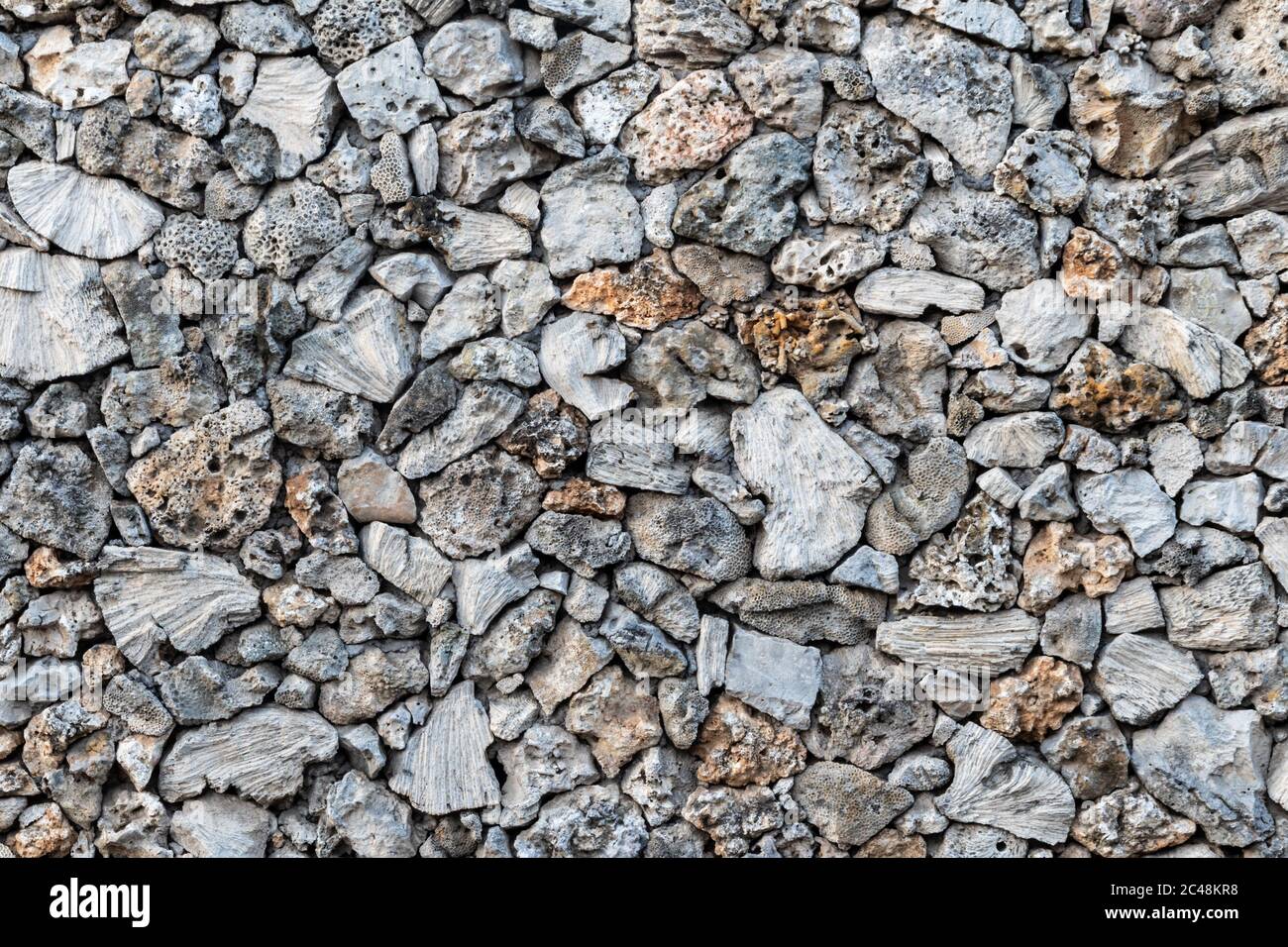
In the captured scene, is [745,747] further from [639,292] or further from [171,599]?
[171,599]

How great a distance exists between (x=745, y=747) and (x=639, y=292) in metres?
1.62

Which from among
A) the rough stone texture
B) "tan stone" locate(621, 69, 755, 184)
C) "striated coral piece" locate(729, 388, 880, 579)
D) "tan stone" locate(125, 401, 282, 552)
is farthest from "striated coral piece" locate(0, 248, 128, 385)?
"striated coral piece" locate(729, 388, 880, 579)

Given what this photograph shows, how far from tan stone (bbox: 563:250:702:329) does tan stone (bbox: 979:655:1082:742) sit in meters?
1.74

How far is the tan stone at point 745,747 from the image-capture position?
401 cm

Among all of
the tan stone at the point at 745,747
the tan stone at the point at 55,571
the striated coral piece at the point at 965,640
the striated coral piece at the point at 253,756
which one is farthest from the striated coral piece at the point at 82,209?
the striated coral piece at the point at 965,640

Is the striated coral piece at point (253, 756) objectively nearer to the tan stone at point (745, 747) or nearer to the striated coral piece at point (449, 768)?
the striated coral piece at point (449, 768)

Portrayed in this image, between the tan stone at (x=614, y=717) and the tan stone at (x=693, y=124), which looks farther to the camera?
the tan stone at (x=614, y=717)

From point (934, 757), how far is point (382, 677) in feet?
6.40

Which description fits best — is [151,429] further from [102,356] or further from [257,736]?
[257,736]

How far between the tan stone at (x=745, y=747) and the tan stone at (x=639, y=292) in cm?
137

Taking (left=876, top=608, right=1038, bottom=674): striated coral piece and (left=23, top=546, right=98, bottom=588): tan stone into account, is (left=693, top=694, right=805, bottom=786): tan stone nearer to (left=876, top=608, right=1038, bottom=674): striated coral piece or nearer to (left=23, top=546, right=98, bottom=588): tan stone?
(left=876, top=608, right=1038, bottom=674): striated coral piece

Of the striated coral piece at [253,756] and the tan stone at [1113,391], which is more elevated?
the tan stone at [1113,391]

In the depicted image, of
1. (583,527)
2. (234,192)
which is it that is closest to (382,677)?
(583,527)

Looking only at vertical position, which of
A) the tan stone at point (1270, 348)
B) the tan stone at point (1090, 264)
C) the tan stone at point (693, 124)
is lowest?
the tan stone at point (1270, 348)
